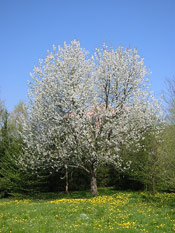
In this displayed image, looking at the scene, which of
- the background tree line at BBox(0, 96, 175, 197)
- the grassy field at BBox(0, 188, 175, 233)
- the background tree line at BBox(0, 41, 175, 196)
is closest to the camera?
the grassy field at BBox(0, 188, 175, 233)

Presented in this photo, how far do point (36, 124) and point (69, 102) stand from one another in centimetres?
315

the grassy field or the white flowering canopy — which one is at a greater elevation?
the white flowering canopy

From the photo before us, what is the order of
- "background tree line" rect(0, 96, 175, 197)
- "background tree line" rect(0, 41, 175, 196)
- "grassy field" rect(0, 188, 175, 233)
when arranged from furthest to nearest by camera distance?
"background tree line" rect(0, 41, 175, 196) < "background tree line" rect(0, 96, 175, 197) < "grassy field" rect(0, 188, 175, 233)

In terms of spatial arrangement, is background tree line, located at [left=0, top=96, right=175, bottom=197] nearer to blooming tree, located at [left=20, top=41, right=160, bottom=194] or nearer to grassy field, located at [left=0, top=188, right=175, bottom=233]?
blooming tree, located at [left=20, top=41, right=160, bottom=194]

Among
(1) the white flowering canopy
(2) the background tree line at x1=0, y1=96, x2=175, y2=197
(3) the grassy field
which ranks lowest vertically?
(3) the grassy field

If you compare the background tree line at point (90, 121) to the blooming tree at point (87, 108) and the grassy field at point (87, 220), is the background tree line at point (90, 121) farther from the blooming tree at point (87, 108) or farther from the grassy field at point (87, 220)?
the grassy field at point (87, 220)

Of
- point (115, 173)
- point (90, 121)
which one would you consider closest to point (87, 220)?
point (90, 121)

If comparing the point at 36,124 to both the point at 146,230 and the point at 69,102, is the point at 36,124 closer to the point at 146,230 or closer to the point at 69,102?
the point at 69,102

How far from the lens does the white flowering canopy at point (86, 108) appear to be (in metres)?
14.3

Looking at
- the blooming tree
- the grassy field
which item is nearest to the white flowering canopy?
the blooming tree

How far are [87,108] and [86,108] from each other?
10 centimetres

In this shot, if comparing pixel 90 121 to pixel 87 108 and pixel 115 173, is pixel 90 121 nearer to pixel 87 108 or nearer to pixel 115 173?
pixel 87 108

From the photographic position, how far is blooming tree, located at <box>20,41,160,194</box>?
1431 cm

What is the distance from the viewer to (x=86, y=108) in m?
14.8
